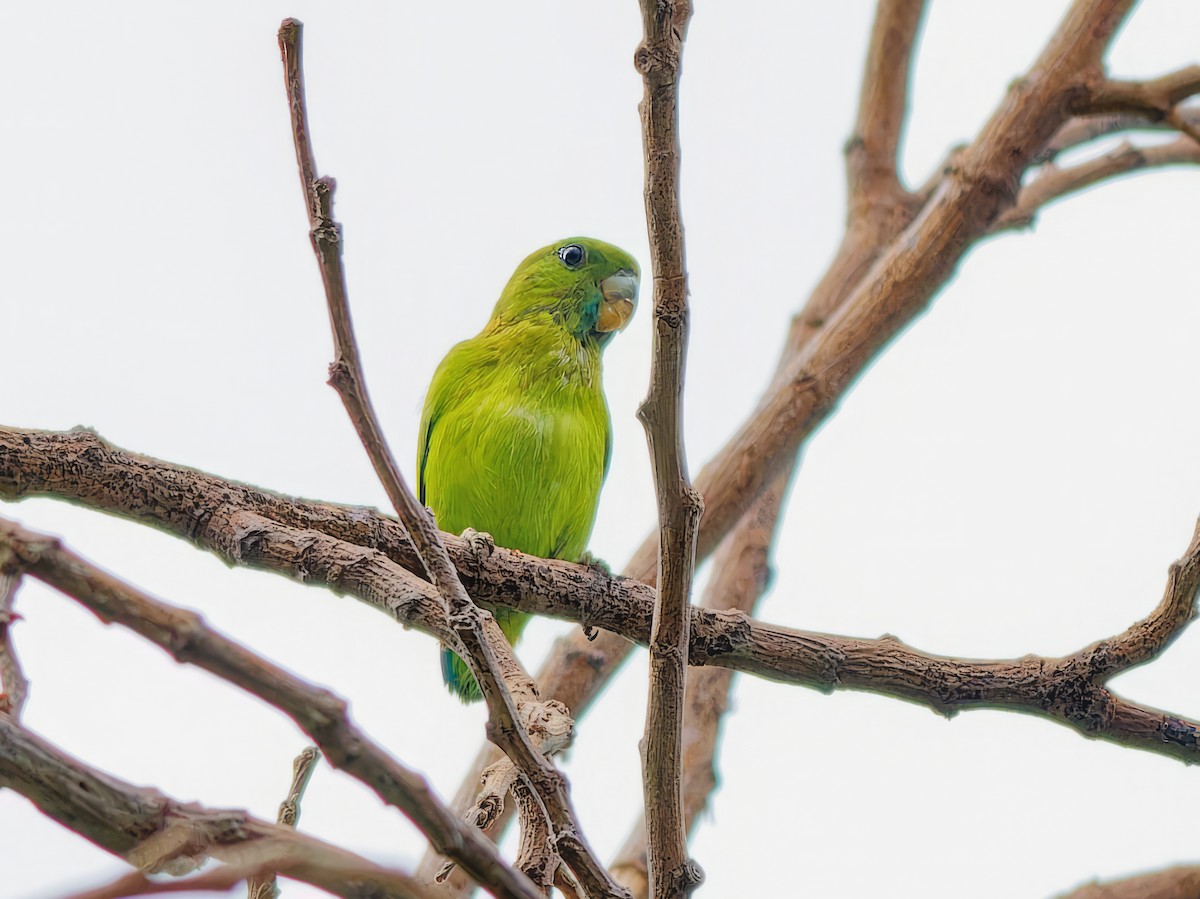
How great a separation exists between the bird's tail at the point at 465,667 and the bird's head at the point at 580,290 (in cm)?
123

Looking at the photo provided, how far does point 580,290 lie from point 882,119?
167 cm

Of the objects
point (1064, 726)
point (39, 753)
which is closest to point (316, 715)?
point (39, 753)

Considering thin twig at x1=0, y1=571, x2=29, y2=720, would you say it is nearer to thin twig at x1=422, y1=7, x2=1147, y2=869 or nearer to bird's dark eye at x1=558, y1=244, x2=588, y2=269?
thin twig at x1=422, y1=7, x2=1147, y2=869

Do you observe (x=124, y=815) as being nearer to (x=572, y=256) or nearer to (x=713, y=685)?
(x=713, y=685)

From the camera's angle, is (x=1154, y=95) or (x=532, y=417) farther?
(x=532, y=417)

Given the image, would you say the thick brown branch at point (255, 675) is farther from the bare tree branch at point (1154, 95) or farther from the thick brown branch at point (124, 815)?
the bare tree branch at point (1154, 95)

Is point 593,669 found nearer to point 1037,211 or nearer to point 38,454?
point 38,454

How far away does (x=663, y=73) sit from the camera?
1703 mm

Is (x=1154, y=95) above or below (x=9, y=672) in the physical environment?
above

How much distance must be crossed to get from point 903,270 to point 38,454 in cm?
307

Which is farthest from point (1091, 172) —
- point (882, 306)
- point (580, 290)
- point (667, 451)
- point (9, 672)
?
point (9, 672)

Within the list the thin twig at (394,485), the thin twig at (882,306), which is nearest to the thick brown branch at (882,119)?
the thin twig at (882,306)

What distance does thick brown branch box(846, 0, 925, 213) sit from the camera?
5.40 metres

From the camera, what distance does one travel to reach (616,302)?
4.99 metres
